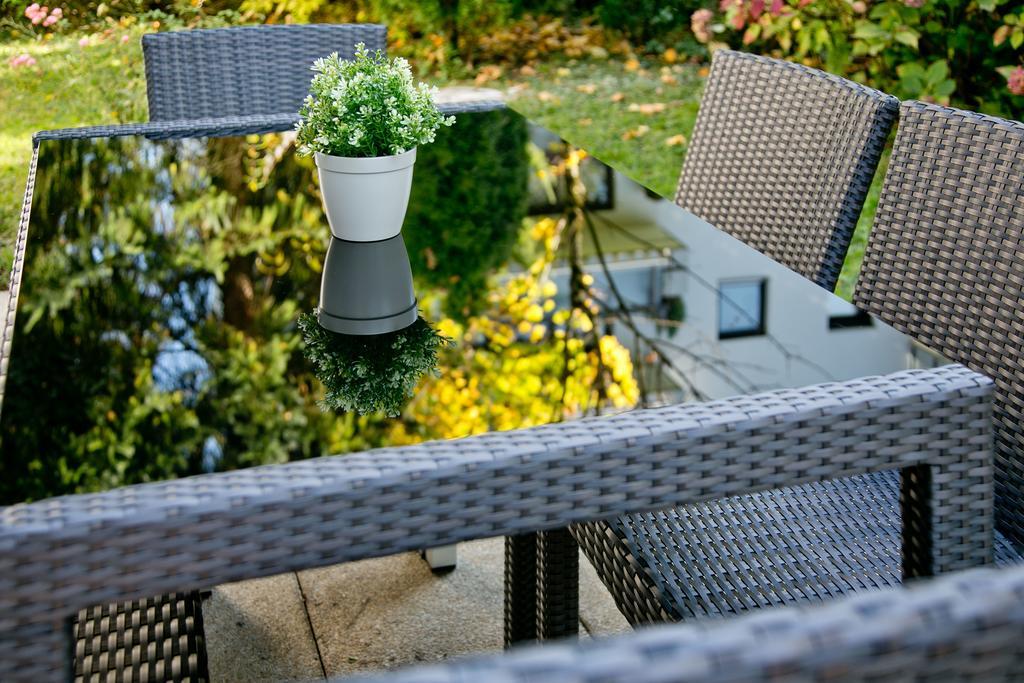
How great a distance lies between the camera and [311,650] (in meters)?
2.15

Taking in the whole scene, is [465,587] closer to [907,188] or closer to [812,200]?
[812,200]

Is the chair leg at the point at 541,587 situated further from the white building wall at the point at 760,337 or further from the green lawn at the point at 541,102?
the green lawn at the point at 541,102

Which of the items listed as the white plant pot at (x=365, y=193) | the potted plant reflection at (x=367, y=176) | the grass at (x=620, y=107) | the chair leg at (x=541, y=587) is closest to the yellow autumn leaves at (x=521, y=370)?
the potted plant reflection at (x=367, y=176)

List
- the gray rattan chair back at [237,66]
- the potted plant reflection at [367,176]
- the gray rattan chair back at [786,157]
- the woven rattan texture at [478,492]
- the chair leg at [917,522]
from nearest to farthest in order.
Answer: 1. the woven rattan texture at [478,492]
2. the chair leg at [917,522]
3. the potted plant reflection at [367,176]
4. the gray rattan chair back at [786,157]
5. the gray rattan chair back at [237,66]

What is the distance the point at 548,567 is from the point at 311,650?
2.14ft

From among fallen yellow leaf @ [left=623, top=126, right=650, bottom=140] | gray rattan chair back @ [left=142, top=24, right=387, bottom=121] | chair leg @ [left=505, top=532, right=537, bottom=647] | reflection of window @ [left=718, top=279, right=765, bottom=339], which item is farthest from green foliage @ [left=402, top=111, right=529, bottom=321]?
fallen yellow leaf @ [left=623, top=126, right=650, bottom=140]

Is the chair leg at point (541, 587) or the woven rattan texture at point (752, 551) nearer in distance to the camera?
the woven rattan texture at point (752, 551)

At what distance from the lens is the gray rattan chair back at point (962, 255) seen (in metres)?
1.50

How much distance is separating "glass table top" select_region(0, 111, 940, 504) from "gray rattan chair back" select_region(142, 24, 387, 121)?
0.64 m

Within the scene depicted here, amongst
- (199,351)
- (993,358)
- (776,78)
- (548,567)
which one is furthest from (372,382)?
(776,78)

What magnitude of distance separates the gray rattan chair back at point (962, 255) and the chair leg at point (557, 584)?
1.95ft

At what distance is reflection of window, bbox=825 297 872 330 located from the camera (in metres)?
1.43

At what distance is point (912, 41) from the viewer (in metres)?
3.97

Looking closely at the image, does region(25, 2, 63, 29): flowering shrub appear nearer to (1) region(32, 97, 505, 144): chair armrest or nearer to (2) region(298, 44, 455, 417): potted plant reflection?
(1) region(32, 97, 505, 144): chair armrest
